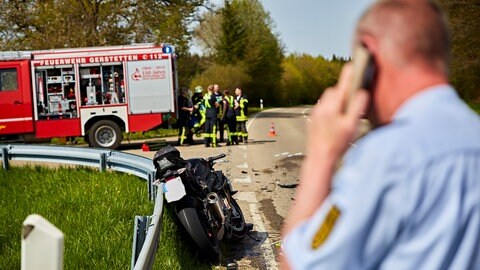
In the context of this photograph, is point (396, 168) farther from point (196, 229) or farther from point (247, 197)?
point (247, 197)

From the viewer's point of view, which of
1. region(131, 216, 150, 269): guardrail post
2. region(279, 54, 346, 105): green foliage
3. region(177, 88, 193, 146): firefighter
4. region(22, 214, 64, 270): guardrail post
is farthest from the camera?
region(279, 54, 346, 105): green foliage

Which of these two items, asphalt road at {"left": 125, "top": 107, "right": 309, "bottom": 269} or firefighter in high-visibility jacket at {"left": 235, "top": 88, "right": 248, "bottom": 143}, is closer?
asphalt road at {"left": 125, "top": 107, "right": 309, "bottom": 269}

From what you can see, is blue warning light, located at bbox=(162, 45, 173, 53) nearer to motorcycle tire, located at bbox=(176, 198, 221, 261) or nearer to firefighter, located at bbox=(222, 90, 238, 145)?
firefighter, located at bbox=(222, 90, 238, 145)

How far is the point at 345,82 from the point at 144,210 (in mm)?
5941

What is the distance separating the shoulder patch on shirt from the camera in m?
1.35

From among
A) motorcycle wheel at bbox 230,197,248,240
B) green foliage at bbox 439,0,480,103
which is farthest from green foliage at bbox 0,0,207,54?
motorcycle wheel at bbox 230,197,248,240

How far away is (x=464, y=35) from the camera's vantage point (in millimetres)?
32500

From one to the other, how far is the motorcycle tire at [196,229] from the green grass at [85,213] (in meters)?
0.17

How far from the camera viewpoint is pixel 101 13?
87.6 ft

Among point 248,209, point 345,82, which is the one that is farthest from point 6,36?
point 345,82

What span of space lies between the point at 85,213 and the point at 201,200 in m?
1.89

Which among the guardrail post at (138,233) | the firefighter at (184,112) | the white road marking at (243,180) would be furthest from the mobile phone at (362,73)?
the firefighter at (184,112)

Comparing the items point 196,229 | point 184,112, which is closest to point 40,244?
point 196,229

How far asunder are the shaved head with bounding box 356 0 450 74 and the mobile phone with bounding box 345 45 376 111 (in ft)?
0.13
